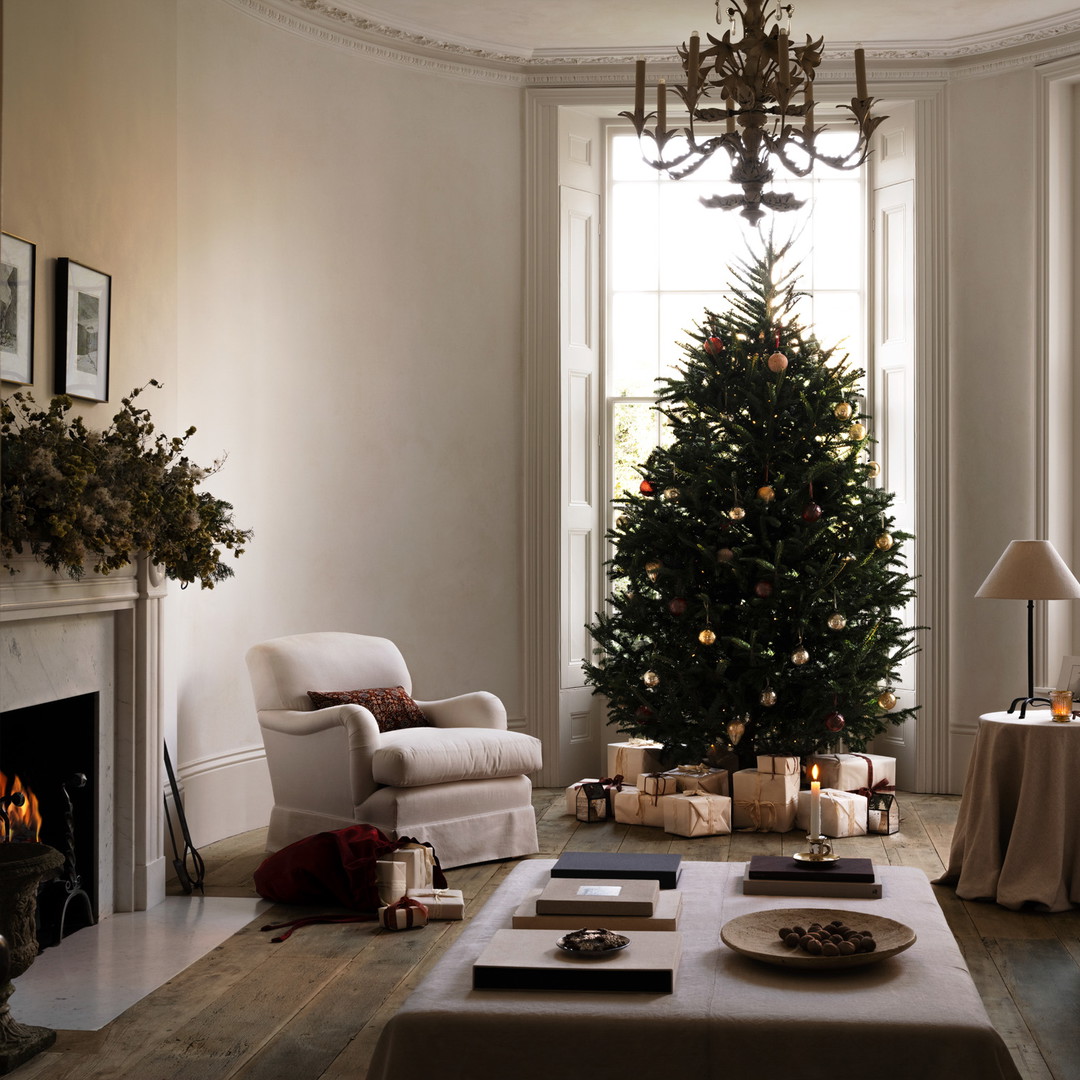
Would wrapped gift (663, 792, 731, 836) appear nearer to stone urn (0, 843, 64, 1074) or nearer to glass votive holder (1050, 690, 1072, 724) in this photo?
glass votive holder (1050, 690, 1072, 724)

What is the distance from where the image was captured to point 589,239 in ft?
23.6

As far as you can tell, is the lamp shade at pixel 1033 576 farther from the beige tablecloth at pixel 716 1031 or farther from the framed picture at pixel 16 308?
the framed picture at pixel 16 308

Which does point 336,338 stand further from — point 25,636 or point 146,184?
point 25,636

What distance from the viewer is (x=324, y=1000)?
3.51 metres

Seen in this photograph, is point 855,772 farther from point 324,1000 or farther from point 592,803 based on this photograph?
point 324,1000

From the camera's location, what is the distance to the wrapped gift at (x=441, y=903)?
436 cm

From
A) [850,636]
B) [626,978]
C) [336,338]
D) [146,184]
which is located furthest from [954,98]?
[626,978]

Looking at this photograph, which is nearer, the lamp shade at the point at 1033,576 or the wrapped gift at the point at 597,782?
the lamp shade at the point at 1033,576

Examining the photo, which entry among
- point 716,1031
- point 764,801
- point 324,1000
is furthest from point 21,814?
point 764,801

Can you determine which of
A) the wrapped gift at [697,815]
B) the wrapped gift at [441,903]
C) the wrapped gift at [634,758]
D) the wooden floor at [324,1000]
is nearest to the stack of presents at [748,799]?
the wrapped gift at [697,815]

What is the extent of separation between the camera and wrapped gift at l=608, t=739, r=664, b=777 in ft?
20.9

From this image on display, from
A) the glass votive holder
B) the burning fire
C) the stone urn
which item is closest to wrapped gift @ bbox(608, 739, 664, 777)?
the glass votive holder

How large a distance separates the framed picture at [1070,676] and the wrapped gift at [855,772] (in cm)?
102

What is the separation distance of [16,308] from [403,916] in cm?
242
